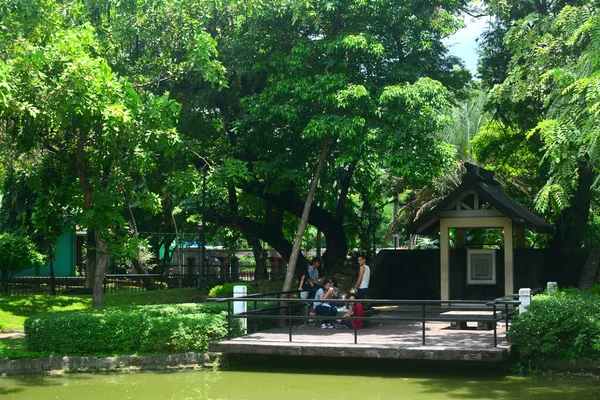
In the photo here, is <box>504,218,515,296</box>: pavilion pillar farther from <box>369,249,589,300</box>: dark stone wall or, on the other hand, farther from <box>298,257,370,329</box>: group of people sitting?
<box>298,257,370,329</box>: group of people sitting

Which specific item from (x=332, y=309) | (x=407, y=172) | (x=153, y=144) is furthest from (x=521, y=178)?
(x=153, y=144)

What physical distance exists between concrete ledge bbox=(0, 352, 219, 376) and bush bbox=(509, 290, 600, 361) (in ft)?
22.3

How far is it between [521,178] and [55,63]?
22.0 m

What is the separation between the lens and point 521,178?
3291cm

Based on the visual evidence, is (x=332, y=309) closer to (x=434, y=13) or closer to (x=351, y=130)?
(x=351, y=130)

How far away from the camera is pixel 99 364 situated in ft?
53.8

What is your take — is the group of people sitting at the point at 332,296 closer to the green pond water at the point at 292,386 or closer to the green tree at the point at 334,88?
the green pond water at the point at 292,386

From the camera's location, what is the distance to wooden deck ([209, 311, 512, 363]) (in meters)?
14.7

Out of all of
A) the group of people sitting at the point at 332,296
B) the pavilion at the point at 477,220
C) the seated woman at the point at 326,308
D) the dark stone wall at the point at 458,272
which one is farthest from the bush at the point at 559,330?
the dark stone wall at the point at 458,272

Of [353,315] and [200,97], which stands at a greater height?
[200,97]

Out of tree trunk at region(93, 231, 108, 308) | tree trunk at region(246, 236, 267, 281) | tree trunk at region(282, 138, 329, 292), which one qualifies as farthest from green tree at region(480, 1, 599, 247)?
tree trunk at region(246, 236, 267, 281)

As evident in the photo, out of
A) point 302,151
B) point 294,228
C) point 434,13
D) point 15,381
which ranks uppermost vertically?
point 434,13

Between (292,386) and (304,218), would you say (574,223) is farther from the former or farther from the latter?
(292,386)

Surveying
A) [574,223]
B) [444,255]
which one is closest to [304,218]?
[444,255]
